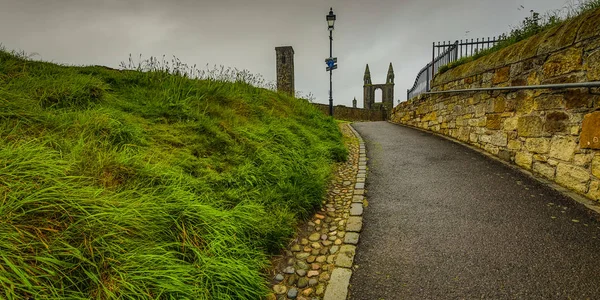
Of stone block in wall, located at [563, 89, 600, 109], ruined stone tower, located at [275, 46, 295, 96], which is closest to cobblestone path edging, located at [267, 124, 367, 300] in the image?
stone block in wall, located at [563, 89, 600, 109]

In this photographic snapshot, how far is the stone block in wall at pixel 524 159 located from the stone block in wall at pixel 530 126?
0.32 metres

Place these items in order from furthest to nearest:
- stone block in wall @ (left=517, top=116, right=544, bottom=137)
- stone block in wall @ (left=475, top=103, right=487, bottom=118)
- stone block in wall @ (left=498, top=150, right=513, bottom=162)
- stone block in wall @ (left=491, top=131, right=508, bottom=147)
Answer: stone block in wall @ (left=475, top=103, right=487, bottom=118) < stone block in wall @ (left=491, top=131, right=508, bottom=147) < stone block in wall @ (left=498, top=150, right=513, bottom=162) < stone block in wall @ (left=517, top=116, right=544, bottom=137)

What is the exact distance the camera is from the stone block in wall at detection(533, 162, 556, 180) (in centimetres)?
378

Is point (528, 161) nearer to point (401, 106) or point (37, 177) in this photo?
point (37, 177)

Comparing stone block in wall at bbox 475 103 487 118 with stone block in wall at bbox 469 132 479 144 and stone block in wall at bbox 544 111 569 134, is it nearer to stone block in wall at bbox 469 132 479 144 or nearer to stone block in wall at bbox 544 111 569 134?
stone block in wall at bbox 469 132 479 144

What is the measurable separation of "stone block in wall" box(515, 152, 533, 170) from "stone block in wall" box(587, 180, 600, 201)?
1.07 metres

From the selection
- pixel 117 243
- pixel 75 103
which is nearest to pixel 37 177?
pixel 117 243

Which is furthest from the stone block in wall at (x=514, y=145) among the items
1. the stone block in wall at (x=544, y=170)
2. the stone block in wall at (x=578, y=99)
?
the stone block in wall at (x=578, y=99)

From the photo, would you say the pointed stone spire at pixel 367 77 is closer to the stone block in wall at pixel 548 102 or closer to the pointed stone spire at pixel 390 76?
the pointed stone spire at pixel 390 76

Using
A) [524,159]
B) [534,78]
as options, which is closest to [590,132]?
[524,159]

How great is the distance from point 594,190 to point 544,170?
32.6 inches

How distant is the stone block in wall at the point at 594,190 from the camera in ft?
10.1

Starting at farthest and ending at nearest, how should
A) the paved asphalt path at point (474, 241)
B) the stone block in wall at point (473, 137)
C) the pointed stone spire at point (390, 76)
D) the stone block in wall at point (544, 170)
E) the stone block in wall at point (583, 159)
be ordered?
the pointed stone spire at point (390, 76), the stone block in wall at point (473, 137), the stone block in wall at point (544, 170), the stone block in wall at point (583, 159), the paved asphalt path at point (474, 241)

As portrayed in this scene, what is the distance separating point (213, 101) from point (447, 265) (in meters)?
4.68
